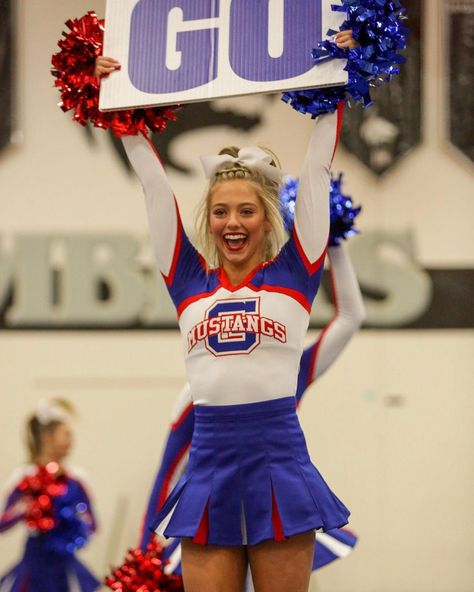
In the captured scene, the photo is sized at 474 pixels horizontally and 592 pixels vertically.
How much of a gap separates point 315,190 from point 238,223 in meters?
0.19

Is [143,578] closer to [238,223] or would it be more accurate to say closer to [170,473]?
[170,473]

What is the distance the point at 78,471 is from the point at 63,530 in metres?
0.37

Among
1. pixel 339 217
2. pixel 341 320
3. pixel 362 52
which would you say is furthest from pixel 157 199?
pixel 341 320

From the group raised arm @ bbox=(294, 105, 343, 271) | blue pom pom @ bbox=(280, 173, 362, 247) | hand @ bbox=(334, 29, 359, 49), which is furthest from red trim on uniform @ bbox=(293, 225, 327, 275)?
blue pom pom @ bbox=(280, 173, 362, 247)

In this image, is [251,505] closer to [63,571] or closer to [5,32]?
[63,571]

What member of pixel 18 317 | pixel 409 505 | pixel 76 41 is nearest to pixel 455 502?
pixel 409 505

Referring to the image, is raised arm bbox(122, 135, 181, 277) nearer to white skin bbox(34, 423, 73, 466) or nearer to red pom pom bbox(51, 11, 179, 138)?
red pom pom bbox(51, 11, 179, 138)

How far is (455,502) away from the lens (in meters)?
5.10

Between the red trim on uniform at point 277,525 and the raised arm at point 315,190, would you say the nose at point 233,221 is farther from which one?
the red trim on uniform at point 277,525

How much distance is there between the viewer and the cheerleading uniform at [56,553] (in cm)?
430

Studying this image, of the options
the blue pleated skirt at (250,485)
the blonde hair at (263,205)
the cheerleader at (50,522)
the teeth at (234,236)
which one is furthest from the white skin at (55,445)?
the teeth at (234,236)

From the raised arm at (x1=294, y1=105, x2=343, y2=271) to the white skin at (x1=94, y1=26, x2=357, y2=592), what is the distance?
117 millimetres

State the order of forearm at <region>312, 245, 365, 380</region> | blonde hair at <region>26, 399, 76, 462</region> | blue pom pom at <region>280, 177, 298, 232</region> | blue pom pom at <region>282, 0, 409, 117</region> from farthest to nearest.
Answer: blonde hair at <region>26, 399, 76, 462</region>
forearm at <region>312, 245, 365, 380</region>
blue pom pom at <region>280, 177, 298, 232</region>
blue pom pom at <region>282, 0, 409, 117</region>

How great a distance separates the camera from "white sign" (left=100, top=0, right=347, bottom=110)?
216 cm
